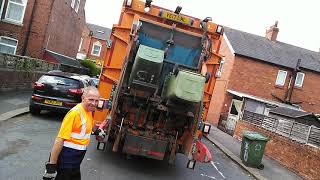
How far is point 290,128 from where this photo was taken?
16.1 meters

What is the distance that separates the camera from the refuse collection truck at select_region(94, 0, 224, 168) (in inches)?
315

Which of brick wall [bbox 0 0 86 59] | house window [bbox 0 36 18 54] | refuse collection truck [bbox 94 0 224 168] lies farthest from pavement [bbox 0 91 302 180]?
brick wall [bbox 0 0 86 59]

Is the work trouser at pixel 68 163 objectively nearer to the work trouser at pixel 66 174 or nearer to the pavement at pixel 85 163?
the work trouser at pixel 66 174

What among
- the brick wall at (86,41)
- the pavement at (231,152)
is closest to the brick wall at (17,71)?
the pavement at (231,152)

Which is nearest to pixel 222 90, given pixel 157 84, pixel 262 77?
pixel 262 77

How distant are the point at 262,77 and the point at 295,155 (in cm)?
1477

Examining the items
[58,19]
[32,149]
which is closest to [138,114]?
[32,149]

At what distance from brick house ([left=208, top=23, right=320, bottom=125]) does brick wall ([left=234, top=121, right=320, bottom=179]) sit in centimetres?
1044

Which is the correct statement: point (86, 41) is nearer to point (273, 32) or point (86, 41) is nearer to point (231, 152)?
point (273, 32)

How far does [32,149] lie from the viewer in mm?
8734

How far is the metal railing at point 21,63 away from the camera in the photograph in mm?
17111

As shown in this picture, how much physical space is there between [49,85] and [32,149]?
4269mm

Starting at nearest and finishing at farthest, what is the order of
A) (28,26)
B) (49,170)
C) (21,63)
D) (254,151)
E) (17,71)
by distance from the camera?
(49,170)
(254,151)
(17,71)
(21,63)
(28,26)

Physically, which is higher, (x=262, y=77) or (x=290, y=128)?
(x=262, y=77)
